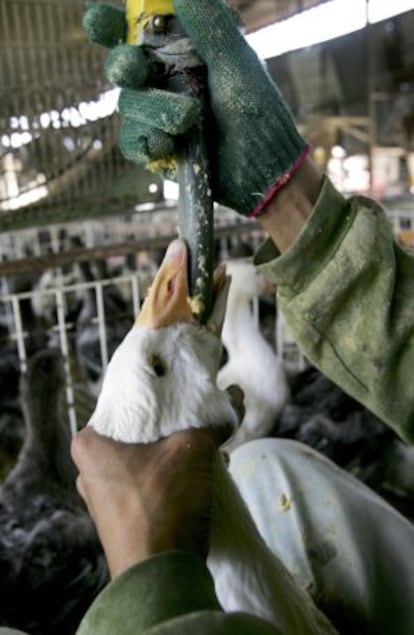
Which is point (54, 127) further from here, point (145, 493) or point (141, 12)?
point (145, 493)

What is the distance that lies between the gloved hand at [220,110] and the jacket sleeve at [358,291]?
90mm

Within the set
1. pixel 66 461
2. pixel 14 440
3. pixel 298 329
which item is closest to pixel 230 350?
pixel 66 461

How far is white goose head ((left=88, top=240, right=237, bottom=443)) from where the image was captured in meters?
0.77

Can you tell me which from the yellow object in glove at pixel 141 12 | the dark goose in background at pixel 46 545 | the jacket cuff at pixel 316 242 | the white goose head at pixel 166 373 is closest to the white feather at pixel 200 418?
the white goose head at pixel 166 373

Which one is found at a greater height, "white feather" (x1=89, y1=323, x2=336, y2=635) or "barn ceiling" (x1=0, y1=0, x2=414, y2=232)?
"barn ceiling" (x1=0, y1=0, x2=414, y2=232)

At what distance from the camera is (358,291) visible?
93cm

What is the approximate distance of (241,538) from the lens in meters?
0.85

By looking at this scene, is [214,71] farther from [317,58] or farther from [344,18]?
[317,58]

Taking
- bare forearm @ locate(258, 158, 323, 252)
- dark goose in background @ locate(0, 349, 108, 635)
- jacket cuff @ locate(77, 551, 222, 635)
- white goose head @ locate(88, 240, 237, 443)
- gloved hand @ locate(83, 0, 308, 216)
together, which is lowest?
dark goose in background @ locate(0, 349, 108, 635)

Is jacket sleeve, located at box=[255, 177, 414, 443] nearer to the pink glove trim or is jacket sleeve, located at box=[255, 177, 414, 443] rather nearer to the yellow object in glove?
the pink glove trim

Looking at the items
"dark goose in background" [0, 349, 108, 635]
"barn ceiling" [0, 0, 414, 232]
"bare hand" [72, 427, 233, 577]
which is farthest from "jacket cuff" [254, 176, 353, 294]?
"barn ceiling" [0, 0, 414, 232]

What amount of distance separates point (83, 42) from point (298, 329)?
83.8 inches

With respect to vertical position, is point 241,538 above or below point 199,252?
below

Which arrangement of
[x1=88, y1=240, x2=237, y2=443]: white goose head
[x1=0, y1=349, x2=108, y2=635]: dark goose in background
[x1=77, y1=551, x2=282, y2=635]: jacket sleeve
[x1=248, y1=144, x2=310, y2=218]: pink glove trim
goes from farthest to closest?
[x1=0, y1=349, x2=108, y2=635]: dark goose in background < [x1=248, y1=144, x2=310, y2=218]: pink glove trim < [x1=88, y1=240, x2=237, y2=443]: white goose head < [x1=77, y1=551, x2=282, y2=635]: jacket sleeve
